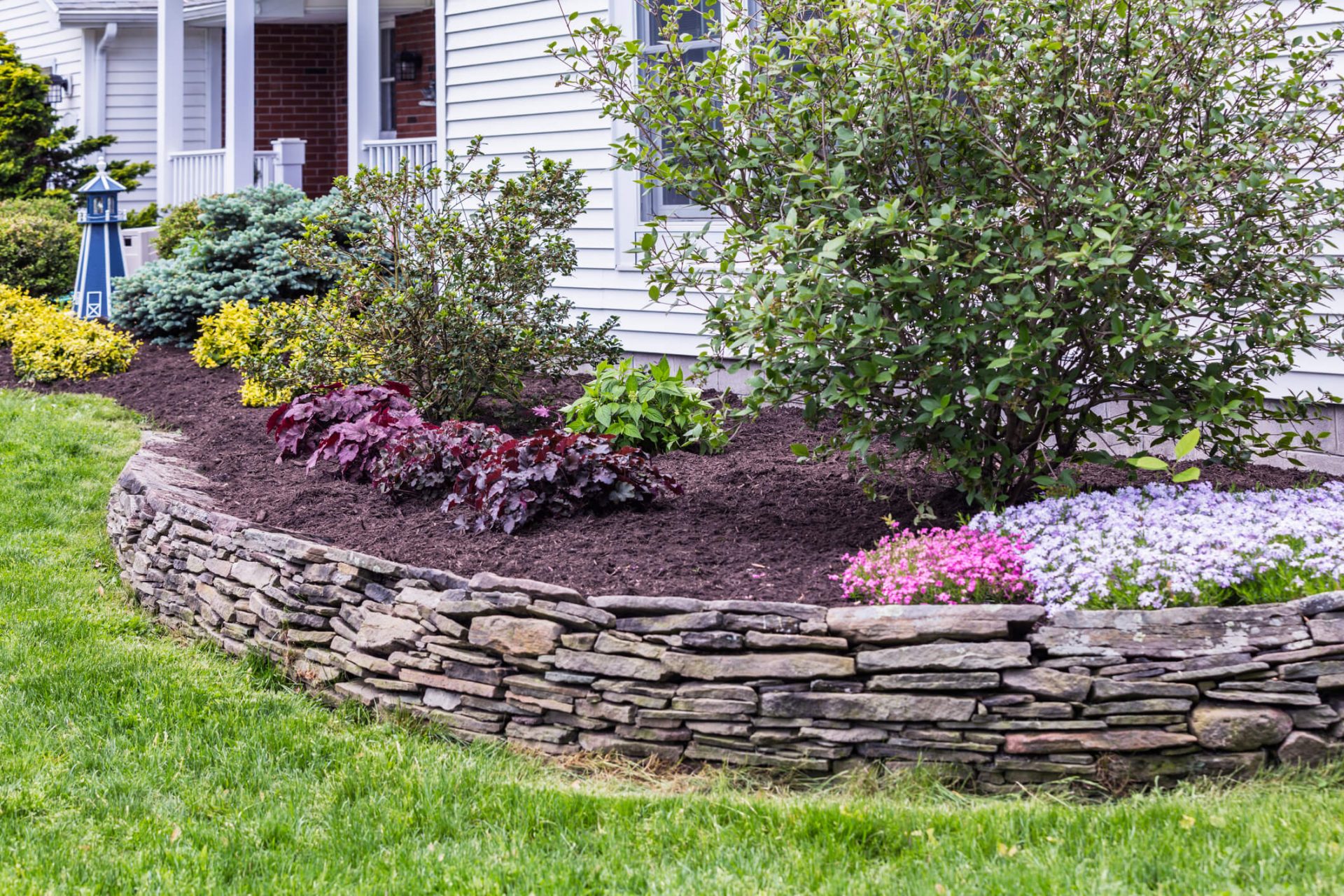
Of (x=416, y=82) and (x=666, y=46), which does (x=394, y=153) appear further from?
(x=666, y=46)

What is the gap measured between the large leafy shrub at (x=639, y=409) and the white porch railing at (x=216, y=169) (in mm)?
8267

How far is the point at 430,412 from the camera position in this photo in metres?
6.52

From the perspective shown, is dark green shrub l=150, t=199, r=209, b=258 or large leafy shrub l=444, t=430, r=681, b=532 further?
dark green shrub l=150, t=199, r=209, b=258

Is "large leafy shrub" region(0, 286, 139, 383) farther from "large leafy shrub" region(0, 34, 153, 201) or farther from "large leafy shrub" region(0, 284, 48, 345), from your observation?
"large leafy shrub" region(0, 34, 153, 201)

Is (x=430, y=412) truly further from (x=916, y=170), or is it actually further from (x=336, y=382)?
(x=916, y=170)

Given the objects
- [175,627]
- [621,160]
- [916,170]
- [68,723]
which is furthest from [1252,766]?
[175,627]

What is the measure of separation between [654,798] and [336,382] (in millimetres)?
4016

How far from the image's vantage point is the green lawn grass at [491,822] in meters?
2.87

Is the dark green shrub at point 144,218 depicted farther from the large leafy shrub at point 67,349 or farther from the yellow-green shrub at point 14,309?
the large leafy shrub at point 67,349

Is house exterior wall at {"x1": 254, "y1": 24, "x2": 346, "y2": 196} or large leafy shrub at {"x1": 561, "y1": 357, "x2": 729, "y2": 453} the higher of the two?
house exterior wall at {"x1": 254, "y1": 24, "x2": 346, "y2": 196}

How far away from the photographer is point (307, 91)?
16.9 m

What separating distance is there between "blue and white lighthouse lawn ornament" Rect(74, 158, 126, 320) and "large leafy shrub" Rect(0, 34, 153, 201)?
4419 mm

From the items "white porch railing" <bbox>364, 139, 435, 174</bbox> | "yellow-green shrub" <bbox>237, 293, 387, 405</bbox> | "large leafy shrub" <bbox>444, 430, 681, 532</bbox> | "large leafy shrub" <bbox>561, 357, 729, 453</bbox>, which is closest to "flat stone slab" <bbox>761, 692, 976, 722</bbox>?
"large leafy shrub" <bbox>444, 430, 681, 532</bbox>

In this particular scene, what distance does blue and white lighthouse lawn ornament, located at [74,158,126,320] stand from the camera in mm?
11078
